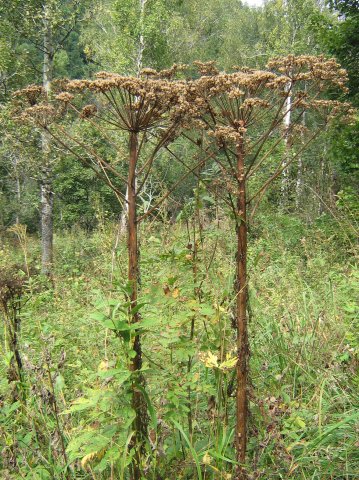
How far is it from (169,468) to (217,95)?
5.58 ft

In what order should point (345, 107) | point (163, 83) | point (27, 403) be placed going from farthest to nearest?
1. point (27, 403)
2. point (345, 107)
3. point (163, 83)

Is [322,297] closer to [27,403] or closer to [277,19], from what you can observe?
[27,403]

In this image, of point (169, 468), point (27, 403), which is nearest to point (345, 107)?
point (169, 468)

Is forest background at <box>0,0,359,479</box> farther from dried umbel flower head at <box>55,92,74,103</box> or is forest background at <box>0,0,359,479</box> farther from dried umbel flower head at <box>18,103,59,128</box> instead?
dried umbel flower head at <box>18,103,59,128</box>

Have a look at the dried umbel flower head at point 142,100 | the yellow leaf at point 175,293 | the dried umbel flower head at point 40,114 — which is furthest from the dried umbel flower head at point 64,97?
the yellow leaf at point 175,293

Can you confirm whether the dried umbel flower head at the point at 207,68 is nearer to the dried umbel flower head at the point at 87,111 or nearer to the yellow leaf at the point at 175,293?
the dried umbel flower head at the point at 87,111

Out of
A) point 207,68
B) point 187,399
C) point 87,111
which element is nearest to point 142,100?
point 87,111

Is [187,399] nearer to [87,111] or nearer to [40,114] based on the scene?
[87,111]

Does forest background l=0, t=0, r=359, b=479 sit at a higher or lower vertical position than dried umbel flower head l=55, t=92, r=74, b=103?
lower

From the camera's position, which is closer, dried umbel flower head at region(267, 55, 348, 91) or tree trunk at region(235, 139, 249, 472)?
tree trunk at region(235, 139, 249, 472)

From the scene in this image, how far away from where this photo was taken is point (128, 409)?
172 centimetres

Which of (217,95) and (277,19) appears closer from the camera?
(217,95)

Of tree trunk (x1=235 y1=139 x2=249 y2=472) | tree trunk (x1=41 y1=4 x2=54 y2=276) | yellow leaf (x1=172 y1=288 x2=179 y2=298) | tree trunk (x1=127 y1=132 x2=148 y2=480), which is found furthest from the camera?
tree trunk (x1=41 y1=4 x2=54 y2=276)

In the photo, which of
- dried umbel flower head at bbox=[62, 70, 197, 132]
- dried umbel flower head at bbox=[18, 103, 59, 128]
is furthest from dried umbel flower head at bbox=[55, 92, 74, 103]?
dried umbel flower head at bbox=[18, 103, 59, 128]
